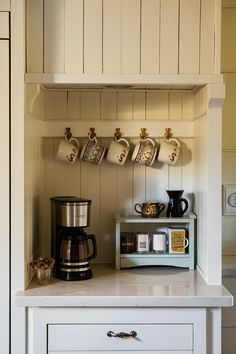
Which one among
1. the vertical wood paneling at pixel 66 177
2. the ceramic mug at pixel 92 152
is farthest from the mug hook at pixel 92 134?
the vertical wood paneling at pixel 66 177

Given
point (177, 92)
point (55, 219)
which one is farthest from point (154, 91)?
point (55, 219)

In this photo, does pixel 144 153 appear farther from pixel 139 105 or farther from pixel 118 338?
pixel 118 338

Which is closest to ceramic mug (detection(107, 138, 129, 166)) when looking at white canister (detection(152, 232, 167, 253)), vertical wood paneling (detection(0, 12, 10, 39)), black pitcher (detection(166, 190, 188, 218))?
black pitcher (detection(166, 190, 188, 218))

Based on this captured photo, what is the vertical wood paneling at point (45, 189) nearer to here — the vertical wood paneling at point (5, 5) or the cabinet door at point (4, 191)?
the cabinet door at point (4, 191)

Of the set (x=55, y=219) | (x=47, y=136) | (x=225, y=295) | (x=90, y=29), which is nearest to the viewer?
(x=225, y=295)

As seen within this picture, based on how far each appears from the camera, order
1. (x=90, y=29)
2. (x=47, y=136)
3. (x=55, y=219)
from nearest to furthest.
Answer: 1. (x=90, y=29)
2. (x=55, y=219)
3. (x=47, y=136)

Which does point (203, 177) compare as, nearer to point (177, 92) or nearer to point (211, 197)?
point (211, 197)

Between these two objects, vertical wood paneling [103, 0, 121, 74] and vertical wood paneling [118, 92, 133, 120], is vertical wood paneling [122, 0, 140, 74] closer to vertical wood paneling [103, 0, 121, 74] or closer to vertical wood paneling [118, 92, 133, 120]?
vertical wood paneling [103, 0, 121, 74]

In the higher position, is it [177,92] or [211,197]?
[177,92]

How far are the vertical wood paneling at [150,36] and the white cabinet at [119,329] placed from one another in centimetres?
89

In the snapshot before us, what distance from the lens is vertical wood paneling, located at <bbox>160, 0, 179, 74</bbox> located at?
1796 millimetres

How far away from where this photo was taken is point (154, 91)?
2168 millimetres

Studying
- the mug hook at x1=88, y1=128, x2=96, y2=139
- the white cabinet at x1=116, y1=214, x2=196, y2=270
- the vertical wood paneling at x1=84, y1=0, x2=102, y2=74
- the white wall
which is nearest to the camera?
the vertical wood paneling at x1=84, y1=0, x2=102, y2=74

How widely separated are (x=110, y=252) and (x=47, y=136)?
23.7 inches
